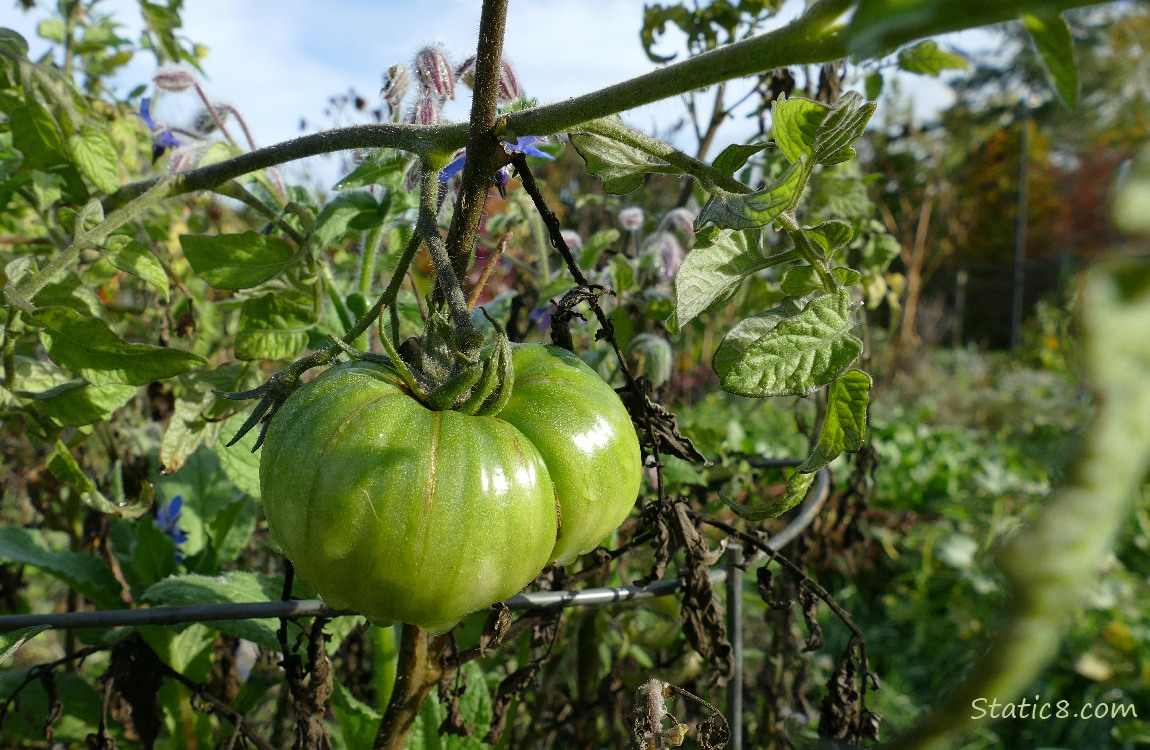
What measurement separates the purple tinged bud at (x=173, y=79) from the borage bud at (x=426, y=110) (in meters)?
0.68

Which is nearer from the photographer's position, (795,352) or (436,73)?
(795,352)

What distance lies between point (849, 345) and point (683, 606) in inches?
18.8

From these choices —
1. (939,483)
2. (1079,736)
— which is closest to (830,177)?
(1079,736)

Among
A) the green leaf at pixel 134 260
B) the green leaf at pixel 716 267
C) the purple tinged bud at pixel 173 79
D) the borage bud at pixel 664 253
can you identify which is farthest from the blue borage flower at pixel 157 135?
the green leaf at pixel 716 267

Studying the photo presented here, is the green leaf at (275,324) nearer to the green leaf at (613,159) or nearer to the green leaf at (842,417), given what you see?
the green leaf at (613,159)

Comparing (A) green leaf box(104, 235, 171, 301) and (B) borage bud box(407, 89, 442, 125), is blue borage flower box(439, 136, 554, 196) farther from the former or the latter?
(A) green leaf box(104, 235, 171, 301)

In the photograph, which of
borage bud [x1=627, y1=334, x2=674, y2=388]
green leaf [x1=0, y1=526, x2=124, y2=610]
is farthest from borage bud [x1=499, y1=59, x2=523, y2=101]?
green leaf [x1=0, y1=526, x2=124, y2=610]

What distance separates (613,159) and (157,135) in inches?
41.4

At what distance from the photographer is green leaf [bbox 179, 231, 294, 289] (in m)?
0.91

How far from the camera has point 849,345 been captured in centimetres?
62

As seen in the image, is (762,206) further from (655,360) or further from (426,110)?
(655,360)

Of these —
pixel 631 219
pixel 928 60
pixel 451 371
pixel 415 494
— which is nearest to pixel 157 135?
pixel 631 219

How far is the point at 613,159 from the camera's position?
27.4 inches

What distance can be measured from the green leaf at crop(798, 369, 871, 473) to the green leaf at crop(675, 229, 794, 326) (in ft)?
0.39
